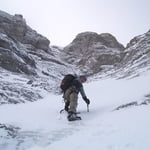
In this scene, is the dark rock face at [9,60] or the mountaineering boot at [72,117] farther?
the dark rock face at [9,60]

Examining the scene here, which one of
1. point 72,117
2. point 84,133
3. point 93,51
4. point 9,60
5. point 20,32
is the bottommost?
point 84,133

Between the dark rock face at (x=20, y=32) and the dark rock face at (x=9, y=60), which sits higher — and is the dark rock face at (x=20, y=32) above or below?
above

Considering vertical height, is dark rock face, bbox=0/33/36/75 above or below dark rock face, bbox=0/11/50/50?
below

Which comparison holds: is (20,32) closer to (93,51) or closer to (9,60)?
(93,51)

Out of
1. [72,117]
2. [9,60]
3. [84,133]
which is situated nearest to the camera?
[84,133]

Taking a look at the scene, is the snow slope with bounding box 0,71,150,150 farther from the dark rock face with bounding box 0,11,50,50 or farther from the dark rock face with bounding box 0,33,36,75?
the dark rock face with bounding box 0,11,50,50

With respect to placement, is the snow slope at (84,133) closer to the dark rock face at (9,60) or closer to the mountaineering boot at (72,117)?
the mountaineering boot at (72,117)

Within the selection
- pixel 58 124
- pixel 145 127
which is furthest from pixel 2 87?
pixel 145 127

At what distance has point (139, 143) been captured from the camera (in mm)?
5164

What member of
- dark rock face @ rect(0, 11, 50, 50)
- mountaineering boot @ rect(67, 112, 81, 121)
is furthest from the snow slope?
dark rock face @ rect(0, 11, 50, 50)

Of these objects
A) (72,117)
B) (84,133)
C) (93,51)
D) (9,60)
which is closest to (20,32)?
(93,51)

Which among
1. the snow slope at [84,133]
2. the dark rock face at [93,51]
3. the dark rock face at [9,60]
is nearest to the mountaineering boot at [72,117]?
the snow slope at [84,133]

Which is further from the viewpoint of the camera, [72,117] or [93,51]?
[93,51]

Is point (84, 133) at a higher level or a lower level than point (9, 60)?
lower
